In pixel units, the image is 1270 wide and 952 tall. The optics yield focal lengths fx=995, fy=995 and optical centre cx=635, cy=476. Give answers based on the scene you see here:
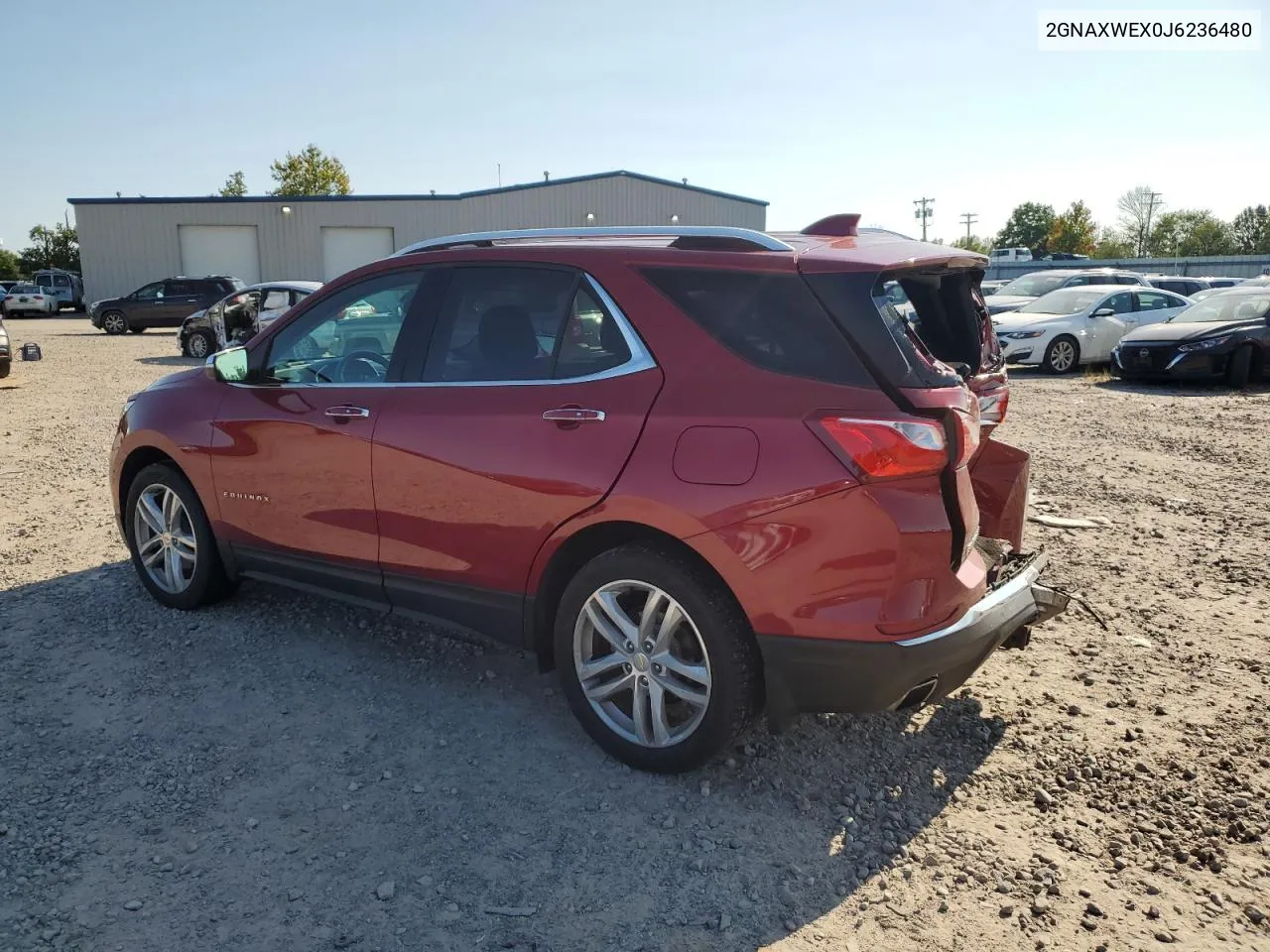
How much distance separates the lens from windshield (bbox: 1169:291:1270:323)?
586 inches

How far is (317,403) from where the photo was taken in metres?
4.28

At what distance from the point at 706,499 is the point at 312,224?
41.1 metres

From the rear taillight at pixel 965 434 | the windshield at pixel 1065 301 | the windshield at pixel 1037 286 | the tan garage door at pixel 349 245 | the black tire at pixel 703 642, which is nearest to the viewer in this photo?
the rear taillight at pixel 965 434

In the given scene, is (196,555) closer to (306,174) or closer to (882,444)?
(882,444)

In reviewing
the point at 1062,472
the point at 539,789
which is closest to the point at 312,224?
the point at 1062,472

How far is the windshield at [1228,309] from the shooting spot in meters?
14.9

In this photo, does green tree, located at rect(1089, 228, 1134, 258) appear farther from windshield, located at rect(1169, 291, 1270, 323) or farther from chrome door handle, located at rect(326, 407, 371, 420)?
chrome door handle, located at rect(326, 407, 371, 420)

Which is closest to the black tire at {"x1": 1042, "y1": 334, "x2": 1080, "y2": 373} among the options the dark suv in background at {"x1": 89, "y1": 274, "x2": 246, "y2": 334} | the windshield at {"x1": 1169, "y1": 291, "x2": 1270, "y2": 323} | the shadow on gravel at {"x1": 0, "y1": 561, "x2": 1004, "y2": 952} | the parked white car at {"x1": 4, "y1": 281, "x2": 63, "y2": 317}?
the windshield at {"x1": 1169, "y1": 291, "x2": 1270, "y2": 323}

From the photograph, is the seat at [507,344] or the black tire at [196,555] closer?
the seat at [507,344]

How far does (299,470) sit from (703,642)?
6.92 ft

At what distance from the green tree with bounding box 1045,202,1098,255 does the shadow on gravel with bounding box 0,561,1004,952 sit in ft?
331

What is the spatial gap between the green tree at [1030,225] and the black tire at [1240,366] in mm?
88179

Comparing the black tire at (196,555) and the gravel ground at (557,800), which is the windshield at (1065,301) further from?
the black tire at (196,555)

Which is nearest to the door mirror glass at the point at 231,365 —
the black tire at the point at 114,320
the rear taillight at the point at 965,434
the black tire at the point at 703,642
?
the black tire at the point at 703,642
